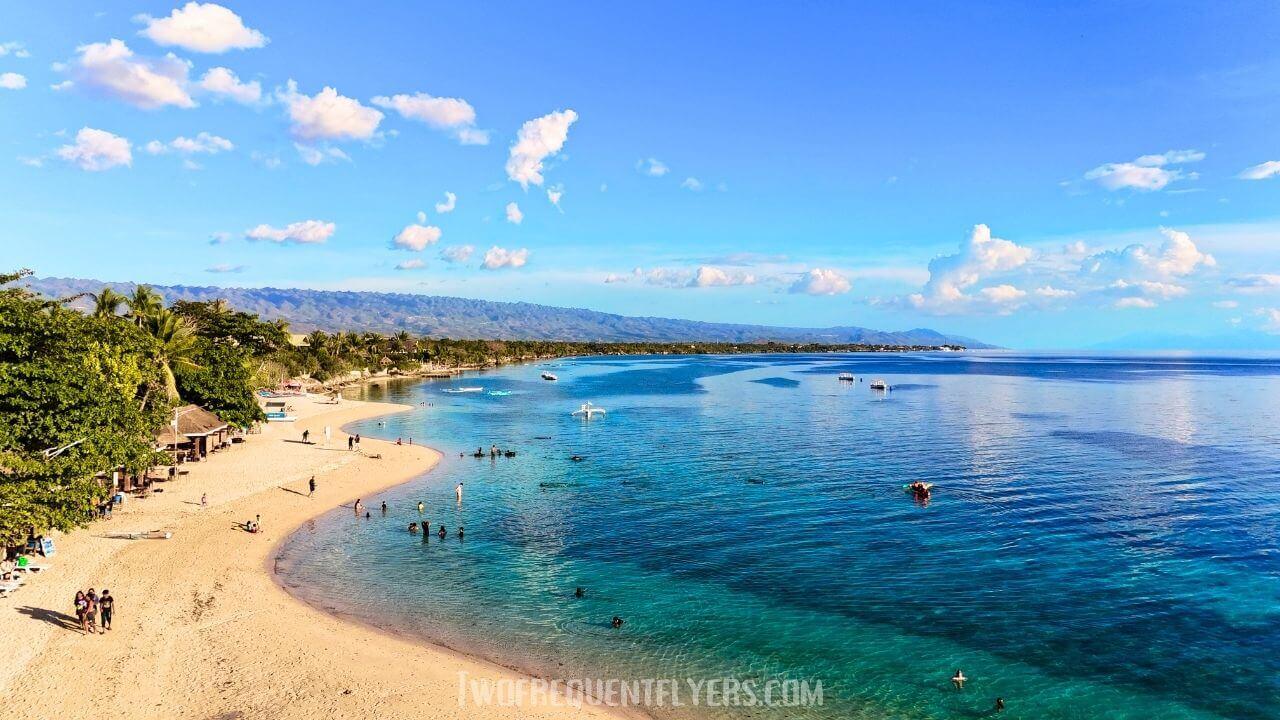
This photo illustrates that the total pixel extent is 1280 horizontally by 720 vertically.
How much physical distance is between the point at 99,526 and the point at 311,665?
22.4 meters

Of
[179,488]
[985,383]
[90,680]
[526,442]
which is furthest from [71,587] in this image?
[985,383]

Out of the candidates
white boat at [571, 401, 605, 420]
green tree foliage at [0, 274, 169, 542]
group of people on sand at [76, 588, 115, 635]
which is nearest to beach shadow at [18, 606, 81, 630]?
group of people on sand at [76, 588, 115, 635]

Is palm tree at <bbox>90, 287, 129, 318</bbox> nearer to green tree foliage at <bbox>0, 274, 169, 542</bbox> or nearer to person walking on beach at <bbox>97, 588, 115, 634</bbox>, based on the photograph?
green tree foliage at <bbox>0, 274, 169, 542</bbox>

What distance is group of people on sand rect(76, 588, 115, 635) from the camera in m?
24.2

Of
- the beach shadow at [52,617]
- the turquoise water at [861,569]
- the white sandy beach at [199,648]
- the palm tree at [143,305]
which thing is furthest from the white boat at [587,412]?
the beach shadow at [52,617]

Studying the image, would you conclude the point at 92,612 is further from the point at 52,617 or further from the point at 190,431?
the point at 190,431

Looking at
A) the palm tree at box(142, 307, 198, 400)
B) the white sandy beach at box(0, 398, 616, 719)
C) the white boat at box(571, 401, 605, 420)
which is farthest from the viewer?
the white boat at box(571, 401, 605, 420)

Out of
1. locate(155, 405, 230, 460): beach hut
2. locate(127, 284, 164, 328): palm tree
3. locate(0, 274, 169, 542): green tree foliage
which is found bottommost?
locate(155, 405, 230, 460): beach hut

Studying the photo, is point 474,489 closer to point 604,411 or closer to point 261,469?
point 261,469

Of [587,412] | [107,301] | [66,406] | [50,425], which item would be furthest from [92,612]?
[587,412]

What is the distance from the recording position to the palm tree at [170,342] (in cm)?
5388

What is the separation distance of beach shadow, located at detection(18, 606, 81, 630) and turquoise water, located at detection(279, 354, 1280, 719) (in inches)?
323

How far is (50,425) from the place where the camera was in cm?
2942

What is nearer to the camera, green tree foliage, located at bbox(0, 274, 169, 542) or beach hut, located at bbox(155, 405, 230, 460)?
green tree foliage, located at bbox(0, 274, 169, 542)
